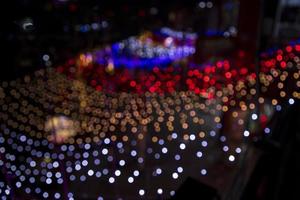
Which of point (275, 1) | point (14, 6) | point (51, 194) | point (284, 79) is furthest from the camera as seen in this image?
point (275, 1)

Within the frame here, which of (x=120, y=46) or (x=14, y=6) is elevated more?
(x=14, y=6)

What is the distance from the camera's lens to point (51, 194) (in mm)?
1614

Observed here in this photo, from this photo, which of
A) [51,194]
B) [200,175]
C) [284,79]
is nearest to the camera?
[51,194]

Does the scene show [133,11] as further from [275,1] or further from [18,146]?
[18,146]

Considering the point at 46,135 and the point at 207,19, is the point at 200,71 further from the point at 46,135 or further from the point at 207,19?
the point at 207,19

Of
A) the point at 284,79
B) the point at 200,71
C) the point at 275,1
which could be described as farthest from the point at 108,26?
the point at 284,79

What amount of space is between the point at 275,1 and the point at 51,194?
84.3 inches

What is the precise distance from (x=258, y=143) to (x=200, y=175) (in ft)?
5.11

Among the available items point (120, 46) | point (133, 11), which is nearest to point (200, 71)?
point (133, 11)

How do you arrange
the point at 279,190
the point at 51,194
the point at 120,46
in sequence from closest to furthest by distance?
the point at 279,190 → the point at 51,194 → the point at 120,46

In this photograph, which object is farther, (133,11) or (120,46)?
(120,46)

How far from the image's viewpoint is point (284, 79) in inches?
70.8

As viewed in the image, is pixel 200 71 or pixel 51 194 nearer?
pixel 51 194

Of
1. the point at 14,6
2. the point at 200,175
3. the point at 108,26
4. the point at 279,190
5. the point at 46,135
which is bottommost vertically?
the point at 200,175
